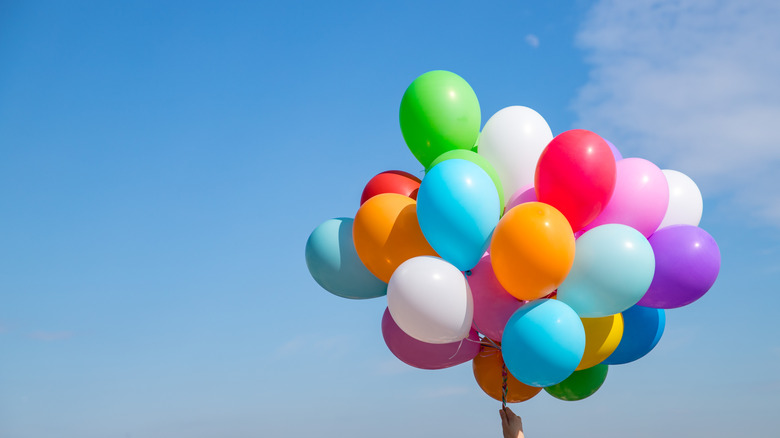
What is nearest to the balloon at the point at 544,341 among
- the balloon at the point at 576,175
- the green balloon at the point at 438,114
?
the balloon at the point at 576,175

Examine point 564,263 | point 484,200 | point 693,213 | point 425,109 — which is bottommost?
point 564,263

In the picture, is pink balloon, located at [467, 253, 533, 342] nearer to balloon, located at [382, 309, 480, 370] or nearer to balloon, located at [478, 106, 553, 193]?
balloon, located at [382, 309, 480, 370]

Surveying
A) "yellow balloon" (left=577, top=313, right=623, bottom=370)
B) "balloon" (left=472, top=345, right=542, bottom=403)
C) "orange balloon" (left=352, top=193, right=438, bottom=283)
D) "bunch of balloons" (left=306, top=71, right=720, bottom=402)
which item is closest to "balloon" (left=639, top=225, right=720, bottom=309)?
"bunch of balloons" (left=306, top=71, right=720, bottom=402)

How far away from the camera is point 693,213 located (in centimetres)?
541

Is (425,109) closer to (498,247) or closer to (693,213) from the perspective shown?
(498,247)

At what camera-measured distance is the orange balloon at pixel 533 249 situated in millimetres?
4223

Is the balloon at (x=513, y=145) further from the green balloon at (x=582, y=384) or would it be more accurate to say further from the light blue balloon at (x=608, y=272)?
the green balloon at (x=582, y=384)

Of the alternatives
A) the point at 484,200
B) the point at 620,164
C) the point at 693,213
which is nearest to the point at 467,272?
the point at 484,200

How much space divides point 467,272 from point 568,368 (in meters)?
0.99

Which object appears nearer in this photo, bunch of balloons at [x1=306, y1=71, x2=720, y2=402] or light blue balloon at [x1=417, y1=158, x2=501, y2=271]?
bunch of balloons at [x1=306, y1=71, x2=720, y2=402]

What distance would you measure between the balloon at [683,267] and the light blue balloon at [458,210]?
1242mm

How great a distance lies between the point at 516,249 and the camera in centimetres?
425

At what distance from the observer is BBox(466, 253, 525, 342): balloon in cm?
473

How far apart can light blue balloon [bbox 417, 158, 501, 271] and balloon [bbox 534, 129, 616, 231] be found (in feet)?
1.29
